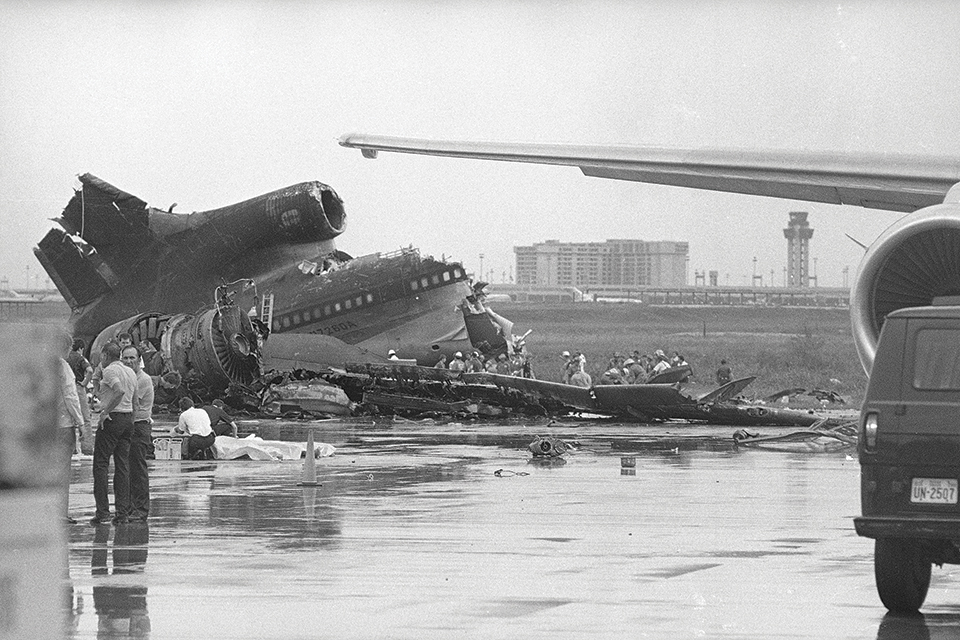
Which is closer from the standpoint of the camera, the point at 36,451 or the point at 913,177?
the point at 36,451

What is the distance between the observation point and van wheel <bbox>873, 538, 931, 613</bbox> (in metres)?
8.95

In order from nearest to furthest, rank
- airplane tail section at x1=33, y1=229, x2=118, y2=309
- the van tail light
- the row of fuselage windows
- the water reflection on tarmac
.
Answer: the water reflection on tarmac < the van tail light < the row of fuselage windows < airplane tail section at x1=33, y1=229, x2=118, y2=309

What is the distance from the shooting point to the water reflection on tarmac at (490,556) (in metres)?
8.38

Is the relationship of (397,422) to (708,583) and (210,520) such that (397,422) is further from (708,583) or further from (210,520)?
(708,583)

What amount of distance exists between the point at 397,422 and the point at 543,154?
18.1m

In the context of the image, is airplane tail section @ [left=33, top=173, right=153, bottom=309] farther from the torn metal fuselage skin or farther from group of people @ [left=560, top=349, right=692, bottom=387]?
group of people @ [left=560, top=349, right=692, bottom=387]

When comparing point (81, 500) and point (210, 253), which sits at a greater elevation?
point (210, 253)

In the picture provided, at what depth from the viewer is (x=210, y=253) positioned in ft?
140

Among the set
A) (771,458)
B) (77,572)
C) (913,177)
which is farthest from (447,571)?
(771,458)

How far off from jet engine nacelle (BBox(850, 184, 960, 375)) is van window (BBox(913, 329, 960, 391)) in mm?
3608

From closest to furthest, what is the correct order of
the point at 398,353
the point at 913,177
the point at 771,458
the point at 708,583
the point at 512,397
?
1. the point at 708,583
2. the point at 913,177
3. the point at 771,458
4. the point at 512,397
5. the point at 398,353

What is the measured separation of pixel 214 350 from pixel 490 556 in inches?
986

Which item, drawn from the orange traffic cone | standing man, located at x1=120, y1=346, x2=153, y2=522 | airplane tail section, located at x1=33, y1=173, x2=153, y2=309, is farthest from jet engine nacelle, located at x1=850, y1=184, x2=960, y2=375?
airplane tail section, located at x1=33, y1=173, x2=153, y2=309

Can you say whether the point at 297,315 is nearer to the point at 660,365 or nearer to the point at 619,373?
the point at 619,373
